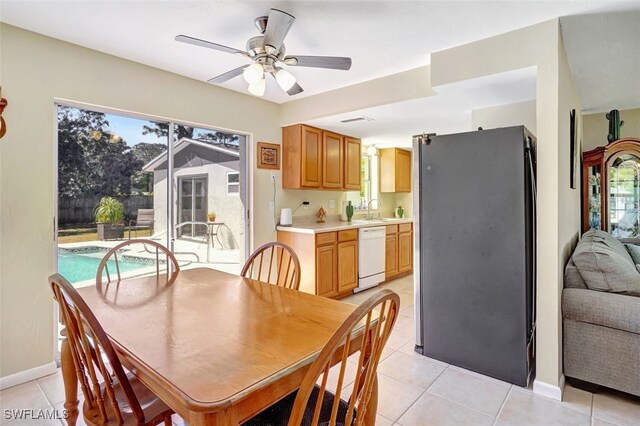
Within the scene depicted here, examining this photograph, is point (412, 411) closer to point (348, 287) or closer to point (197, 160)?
point (348, 287)

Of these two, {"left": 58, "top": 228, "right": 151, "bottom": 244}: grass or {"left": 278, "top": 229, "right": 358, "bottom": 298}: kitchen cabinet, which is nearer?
{"left": 58, "top": 228, "right": 151, "bottom": 244}: grass

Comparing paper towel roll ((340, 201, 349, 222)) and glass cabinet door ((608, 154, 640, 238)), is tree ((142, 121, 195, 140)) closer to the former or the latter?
paper towel roll ((340, 201, 349, 222))

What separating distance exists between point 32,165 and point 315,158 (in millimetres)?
2631

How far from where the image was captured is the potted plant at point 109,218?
107 inches

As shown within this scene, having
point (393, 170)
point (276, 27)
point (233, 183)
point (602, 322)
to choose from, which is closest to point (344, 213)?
point (393, 170)

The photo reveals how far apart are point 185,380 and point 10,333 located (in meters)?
2.13

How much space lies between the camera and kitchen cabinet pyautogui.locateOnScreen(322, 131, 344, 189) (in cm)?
426

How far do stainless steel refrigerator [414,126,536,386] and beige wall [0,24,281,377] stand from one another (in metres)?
2.58

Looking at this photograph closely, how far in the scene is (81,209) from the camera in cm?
262

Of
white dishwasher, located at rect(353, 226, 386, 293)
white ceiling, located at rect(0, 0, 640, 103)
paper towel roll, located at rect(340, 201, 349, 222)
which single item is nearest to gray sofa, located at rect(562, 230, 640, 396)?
white ceiling, located at rect(0, 0, 640, 103)

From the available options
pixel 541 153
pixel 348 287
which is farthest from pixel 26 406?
pixel 541 153

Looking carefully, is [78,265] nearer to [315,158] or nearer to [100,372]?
[100,372]

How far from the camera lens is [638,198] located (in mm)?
3824

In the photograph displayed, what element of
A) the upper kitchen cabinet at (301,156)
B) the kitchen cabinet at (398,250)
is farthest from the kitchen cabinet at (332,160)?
the kitchen cabinet at (398,250)
